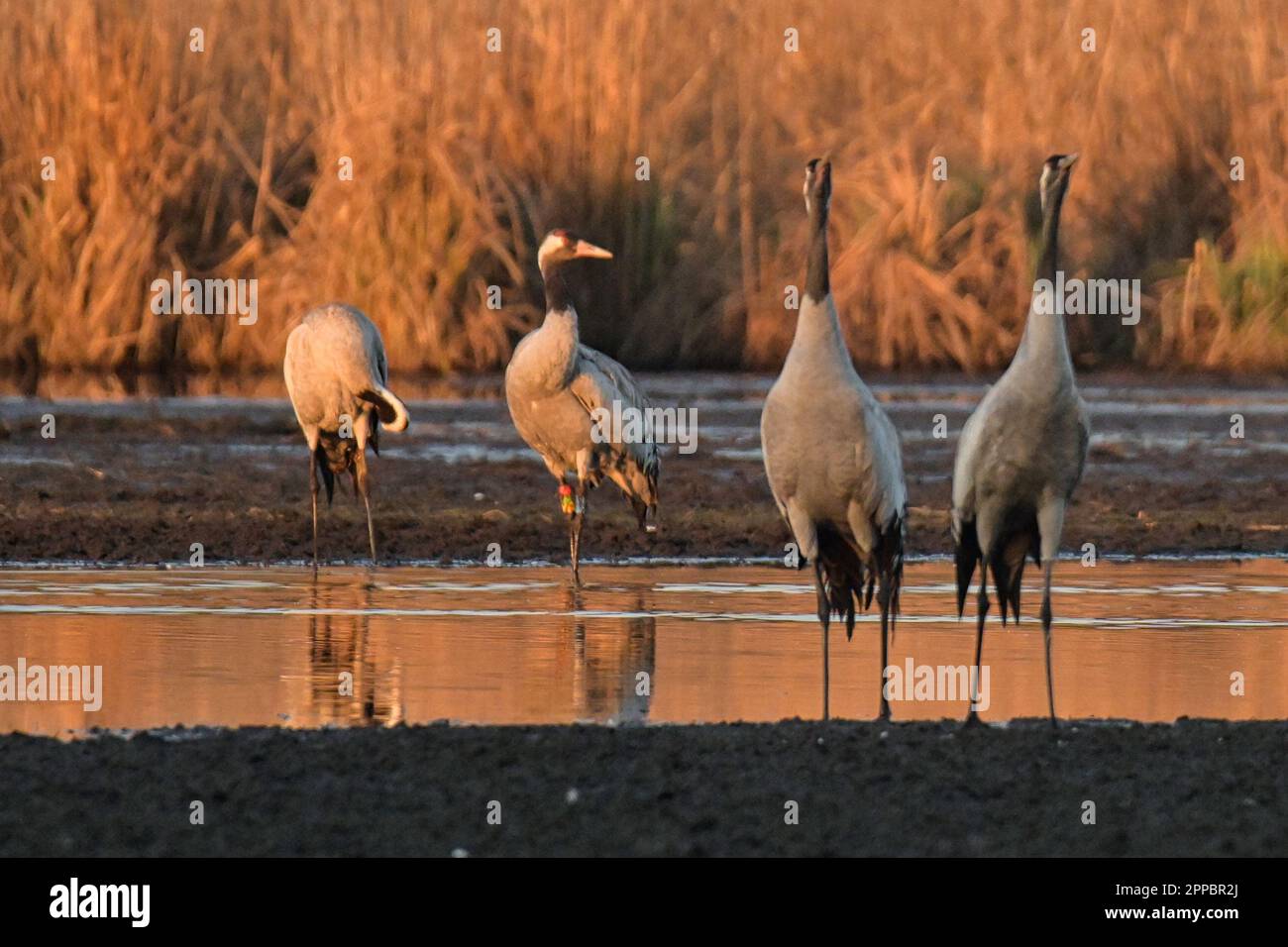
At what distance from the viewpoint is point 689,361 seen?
73.5 feet

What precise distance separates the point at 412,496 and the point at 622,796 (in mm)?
8495

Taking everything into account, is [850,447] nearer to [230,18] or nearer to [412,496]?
[412,496]

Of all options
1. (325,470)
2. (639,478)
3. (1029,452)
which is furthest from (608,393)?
(1029,452)

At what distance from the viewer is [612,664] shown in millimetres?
9992

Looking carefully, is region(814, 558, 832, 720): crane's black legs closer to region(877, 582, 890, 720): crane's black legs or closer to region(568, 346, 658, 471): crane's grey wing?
region(877, 582, 890, 720): crane's black legs

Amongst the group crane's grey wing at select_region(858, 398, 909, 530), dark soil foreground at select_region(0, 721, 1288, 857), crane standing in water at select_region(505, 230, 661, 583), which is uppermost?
crane standing in water at select_region(505, 230, 661, 583)

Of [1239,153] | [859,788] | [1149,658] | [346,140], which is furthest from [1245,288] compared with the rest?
[859,788]

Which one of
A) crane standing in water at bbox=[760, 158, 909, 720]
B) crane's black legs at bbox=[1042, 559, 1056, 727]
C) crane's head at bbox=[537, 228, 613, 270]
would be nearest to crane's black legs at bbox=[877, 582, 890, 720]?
crane standing in water at bbox=[760, 158, 909, 720]

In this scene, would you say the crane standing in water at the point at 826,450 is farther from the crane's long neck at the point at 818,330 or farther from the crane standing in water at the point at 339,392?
the crane standing in water at the point at 339,392

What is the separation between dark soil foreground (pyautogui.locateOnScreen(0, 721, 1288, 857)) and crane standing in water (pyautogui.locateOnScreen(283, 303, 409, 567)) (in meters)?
6.58

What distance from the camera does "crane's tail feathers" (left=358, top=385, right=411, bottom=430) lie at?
1444 cm

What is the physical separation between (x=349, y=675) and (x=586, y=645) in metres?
1.29

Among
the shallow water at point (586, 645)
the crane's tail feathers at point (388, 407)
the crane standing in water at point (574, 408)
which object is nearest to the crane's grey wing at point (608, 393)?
the crane standing in water at point (574, 408)

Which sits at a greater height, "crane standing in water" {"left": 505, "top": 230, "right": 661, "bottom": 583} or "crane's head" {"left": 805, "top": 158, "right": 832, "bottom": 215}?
"crane's head" {"left": 805, "top": 158, "right": 832, "bottom": 215}
